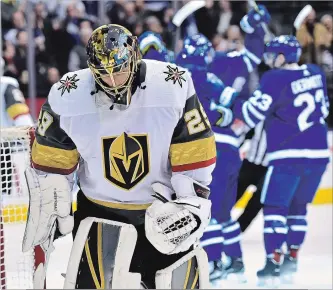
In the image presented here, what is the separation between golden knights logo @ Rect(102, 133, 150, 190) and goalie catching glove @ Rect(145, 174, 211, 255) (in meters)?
0.06

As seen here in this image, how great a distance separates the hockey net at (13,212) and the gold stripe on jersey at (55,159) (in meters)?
0.95

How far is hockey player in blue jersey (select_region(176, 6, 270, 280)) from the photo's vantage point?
4254 mm

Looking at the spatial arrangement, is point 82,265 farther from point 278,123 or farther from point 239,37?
point 239,37

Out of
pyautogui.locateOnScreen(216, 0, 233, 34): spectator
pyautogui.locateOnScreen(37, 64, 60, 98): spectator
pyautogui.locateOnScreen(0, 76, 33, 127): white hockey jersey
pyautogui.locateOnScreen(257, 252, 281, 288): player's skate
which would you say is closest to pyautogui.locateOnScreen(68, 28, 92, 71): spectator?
Answer: pyautogui.locateOnScreen(37, 64, 60, 98): spectator

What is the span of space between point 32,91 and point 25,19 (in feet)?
1.90

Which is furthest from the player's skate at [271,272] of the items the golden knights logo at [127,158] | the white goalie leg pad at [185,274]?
the golden knights logo at [127,158]

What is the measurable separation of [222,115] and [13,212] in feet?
3.92

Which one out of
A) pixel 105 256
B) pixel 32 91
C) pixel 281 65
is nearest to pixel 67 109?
pixel 105 256

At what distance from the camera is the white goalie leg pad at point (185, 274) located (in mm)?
2270

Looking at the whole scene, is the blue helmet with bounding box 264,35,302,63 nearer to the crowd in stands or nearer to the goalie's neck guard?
the crowd in stands

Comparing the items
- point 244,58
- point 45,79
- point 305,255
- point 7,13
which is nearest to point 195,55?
point 244,58

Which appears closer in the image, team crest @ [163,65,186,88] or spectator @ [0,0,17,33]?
team crest @ [163,65,186,88]

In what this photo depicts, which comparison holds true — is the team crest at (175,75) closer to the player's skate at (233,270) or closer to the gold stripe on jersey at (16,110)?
the player's skate at (233,270)

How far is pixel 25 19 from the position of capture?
6320 millimetres
